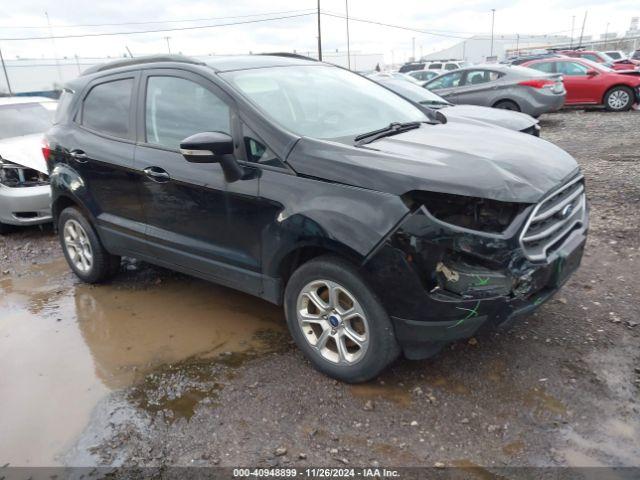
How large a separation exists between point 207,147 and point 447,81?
11288 mm

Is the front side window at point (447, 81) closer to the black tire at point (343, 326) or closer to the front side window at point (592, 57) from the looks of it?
the front side window at point (592, 57)

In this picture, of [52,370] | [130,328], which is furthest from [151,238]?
[52,370]

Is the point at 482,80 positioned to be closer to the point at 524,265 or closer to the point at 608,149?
the point at 608,149

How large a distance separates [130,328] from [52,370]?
2.11 feet

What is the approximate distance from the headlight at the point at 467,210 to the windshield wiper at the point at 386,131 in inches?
26.9

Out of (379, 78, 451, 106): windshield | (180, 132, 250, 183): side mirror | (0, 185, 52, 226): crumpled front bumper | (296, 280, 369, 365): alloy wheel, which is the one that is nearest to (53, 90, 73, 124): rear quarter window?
(0, 185, 52, 226): crumpled front bumper

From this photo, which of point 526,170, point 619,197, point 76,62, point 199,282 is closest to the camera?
point 526,170

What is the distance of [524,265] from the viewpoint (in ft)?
8.58

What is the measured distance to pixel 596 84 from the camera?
14234mm

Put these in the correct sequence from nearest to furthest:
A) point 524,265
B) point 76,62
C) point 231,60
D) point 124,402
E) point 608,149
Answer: point 524,265
point 124,402
point 231,60
point 608,149
point 76,62

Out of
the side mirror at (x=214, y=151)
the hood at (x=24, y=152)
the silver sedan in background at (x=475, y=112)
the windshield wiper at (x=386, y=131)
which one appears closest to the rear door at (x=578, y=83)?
the silver sedan in background at (x=475, y=112)

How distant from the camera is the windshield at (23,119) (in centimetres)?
724

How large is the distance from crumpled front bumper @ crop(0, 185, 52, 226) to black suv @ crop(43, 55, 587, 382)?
2.04m

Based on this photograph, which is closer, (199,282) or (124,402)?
(124,402)
